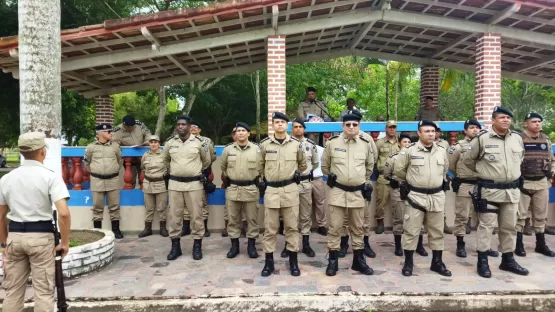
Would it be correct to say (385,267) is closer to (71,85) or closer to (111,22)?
(111,22)

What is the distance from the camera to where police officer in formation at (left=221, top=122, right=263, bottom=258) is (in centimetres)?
492

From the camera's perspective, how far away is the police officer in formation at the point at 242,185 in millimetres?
4922

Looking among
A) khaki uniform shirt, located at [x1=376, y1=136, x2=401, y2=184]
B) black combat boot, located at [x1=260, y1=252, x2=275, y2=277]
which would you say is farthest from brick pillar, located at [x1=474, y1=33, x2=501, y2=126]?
black combat boot, located at [x1=260, y1=252, x2=275, y2=277]

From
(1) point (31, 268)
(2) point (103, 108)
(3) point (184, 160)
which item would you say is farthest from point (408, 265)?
(2) point (103, 108)

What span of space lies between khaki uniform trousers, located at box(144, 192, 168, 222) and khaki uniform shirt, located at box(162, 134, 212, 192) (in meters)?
0.93

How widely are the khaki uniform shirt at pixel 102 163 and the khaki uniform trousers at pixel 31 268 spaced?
9.32 ft

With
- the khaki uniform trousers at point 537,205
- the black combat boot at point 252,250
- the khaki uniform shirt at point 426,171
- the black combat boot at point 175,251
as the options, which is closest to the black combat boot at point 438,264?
the khaki uniform shirt at point 426,171

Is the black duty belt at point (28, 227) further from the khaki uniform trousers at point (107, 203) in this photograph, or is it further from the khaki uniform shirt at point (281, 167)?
the khaki uniform trousers at point (107, 203)

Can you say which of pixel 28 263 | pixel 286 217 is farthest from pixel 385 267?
pixel 28 263

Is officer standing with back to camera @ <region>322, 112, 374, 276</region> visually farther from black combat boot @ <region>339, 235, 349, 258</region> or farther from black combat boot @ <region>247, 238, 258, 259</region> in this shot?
black combat boot @ <region>247, 238, 258, 259</region>

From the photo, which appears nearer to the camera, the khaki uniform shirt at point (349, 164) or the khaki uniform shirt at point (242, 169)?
the khaki uniform shirt at point (349, 164)

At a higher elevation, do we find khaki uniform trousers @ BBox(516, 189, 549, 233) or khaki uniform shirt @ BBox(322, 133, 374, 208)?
khaki uniform shirt @ BBox(322, 133, 374, 208)

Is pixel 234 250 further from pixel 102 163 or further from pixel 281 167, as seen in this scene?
pixel 102 163

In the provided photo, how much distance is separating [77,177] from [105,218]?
0.76m
